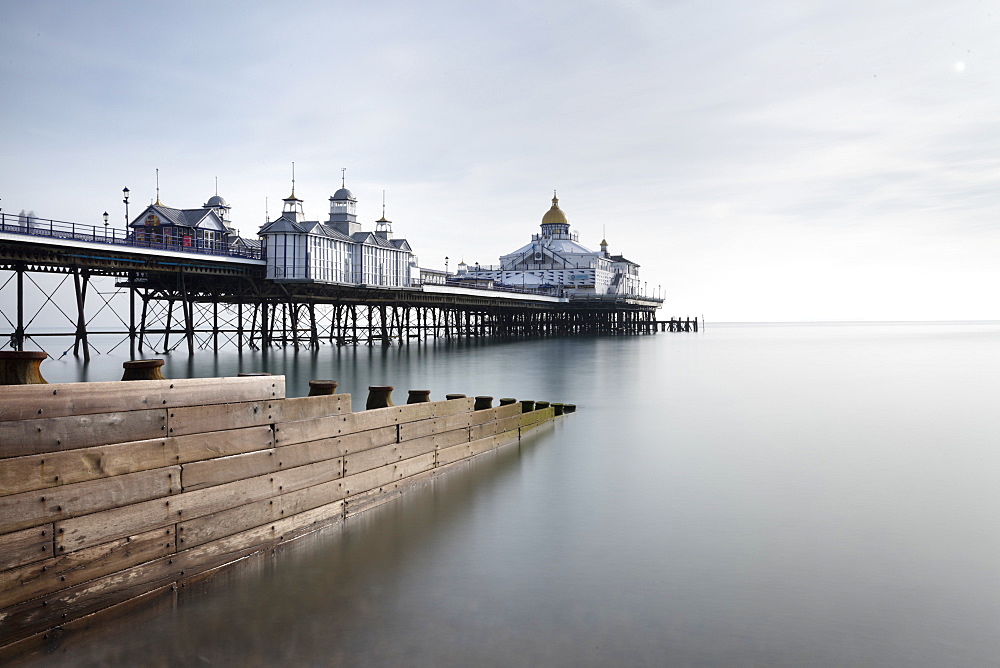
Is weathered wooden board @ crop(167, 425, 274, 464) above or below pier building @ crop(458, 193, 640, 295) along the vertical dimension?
below

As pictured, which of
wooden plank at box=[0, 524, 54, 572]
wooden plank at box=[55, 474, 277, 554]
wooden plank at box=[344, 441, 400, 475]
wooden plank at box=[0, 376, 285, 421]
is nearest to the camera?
wooden plank at box=[0, 524, 54, 572]

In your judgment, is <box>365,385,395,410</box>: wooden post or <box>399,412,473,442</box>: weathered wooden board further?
<box>399,412,473,442</box>: weathered wooden board

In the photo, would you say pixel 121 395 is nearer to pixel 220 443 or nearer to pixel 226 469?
pixel 220 443

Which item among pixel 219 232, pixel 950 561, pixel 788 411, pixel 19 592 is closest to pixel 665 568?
pixel 950 561

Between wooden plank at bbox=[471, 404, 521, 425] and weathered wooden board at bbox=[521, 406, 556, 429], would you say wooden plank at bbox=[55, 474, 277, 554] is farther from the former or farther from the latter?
weathered wooden board at bbox=[521, 406, 556, 429]

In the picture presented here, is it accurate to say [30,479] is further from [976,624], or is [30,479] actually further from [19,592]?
[976,624]

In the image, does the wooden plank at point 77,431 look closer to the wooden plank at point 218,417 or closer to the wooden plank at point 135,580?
the wooden plank at point 218,417

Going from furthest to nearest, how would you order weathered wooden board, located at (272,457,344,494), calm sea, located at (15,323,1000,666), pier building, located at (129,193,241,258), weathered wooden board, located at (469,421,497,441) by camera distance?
pier building, located at (129,193,241,258) < weathered wooden board, located at (469,421,497,441) < weathered wooden board, located at (272,457,344,494) < calm sea, located at (15,323,1000,666)

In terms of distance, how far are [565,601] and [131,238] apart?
47.2 metres

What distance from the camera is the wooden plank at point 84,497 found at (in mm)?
6820

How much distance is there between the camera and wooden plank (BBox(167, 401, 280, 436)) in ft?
27.2

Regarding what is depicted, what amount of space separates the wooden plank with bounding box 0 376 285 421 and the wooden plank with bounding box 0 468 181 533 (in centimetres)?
72

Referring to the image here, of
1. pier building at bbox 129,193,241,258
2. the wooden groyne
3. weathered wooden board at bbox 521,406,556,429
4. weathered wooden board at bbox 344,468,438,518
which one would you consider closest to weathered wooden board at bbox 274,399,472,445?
the wooden groyne

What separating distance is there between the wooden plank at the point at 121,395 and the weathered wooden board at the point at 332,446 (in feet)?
2.77
